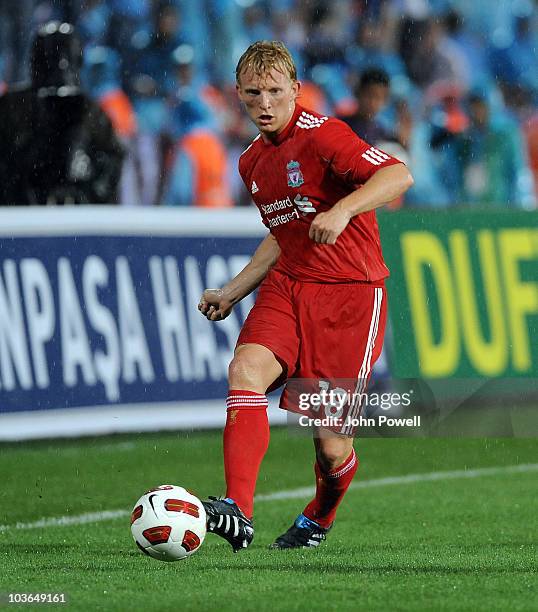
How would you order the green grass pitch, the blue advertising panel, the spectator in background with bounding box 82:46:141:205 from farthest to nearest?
1. the spectator in background with bounding box 82:46:141:205
2. the blue advertising panel
3. the green grass pitch

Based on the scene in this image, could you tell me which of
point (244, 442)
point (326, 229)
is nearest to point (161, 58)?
point (244, 442)

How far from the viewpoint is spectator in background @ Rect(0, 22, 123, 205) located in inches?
405

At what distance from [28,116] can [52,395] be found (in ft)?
7.33

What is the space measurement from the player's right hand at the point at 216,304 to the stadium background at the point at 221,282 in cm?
98

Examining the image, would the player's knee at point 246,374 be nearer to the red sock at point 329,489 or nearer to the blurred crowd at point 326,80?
the red sock at point 329,489

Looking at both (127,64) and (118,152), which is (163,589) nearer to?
(118,152)

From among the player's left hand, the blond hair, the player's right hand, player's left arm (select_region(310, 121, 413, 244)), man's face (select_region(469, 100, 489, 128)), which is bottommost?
the player's right hand

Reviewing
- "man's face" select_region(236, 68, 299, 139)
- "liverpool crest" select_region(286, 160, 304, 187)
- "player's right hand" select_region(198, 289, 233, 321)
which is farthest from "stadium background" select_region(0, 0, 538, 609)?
"man's face" select_region(236, 68, 299, 139)

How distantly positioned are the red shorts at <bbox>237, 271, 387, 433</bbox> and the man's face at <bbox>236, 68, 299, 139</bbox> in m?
0.68

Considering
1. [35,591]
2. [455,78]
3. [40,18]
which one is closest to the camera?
[35,591]

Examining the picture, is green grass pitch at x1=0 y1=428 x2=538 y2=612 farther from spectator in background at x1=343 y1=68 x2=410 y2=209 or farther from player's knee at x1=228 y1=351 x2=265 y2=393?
spectator in background at x1=343 y1=68 x2=410 y2=209

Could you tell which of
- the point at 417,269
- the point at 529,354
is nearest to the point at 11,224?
the point at 417,269

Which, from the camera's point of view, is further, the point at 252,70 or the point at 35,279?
the point at 35,279

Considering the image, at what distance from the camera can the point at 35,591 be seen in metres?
4.91
